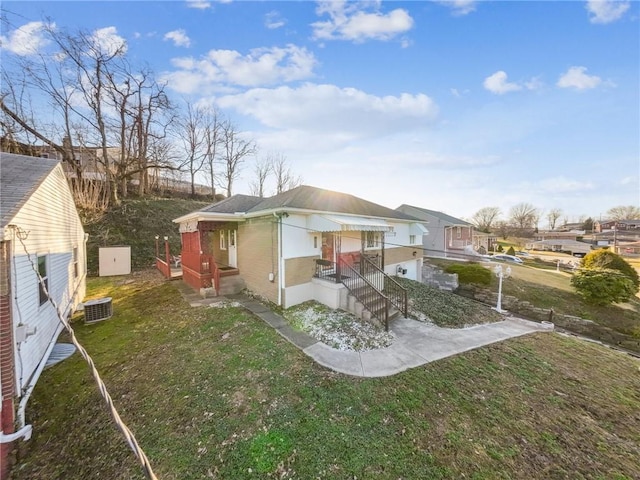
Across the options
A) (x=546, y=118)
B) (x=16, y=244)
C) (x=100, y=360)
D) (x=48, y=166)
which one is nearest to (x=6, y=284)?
(x=16, y=244)

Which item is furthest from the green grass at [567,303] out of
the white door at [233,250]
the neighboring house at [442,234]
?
the white door at [233,250]

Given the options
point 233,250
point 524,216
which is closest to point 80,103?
point 233,250

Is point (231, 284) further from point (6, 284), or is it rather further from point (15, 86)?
point (15, 86)

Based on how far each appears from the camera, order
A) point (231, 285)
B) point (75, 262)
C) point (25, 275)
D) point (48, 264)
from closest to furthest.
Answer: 1. point (25, 275)
2. point (48, 264)
3. point (75, 262)
4. point (231, 285)

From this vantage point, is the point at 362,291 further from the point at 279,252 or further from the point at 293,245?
the point at 279,252

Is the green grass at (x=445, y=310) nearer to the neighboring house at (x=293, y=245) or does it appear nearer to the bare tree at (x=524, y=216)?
the neighboring house at (x=293, y=245)

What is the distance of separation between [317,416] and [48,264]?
8.23 metres

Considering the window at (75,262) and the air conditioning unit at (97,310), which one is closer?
the air conditioning unit at (97,310)

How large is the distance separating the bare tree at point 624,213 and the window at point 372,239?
9401 centimetres

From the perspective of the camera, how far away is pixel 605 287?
47.7 feet

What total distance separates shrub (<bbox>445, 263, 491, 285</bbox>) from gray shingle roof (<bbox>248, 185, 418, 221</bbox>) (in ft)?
25.0

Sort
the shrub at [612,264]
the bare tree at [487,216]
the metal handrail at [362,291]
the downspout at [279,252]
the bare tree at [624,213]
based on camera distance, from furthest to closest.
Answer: the bare tree at [624,213], the bare tree at [487,216], the shrub at [612,264], the downspout at [279,252], the metal handrail at [362,291]

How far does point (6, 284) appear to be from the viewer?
4.07 meters

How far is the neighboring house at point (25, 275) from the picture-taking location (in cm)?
408
